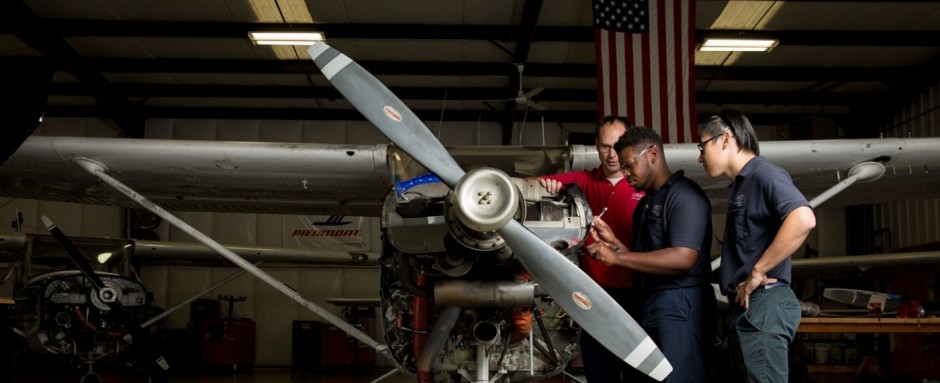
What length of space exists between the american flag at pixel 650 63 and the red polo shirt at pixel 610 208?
532 centimetres

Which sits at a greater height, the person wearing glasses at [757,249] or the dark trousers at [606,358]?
the person wearing glasses at [757,249]

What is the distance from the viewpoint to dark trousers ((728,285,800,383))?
282 cm

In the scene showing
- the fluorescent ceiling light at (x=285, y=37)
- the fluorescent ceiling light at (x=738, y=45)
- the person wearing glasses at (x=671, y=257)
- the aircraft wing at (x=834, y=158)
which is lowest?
the person wearing glasses at (x=671, y=257)

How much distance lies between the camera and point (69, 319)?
8695 mm

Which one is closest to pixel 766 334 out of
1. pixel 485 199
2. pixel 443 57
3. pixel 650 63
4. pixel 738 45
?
pixel 485 199

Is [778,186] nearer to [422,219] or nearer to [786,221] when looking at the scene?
[786,221]

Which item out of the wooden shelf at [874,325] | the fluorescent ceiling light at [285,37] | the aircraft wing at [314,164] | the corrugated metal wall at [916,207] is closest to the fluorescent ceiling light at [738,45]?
the corrugated metal wall at [916,207]

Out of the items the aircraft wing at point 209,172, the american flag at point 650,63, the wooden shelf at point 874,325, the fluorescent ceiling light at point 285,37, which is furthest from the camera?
the fluorescent ceiling light at point 285,37

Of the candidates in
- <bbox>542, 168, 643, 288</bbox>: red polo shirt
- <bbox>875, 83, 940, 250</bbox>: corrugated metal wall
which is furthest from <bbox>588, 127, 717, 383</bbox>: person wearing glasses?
<bbox>875, 83, 940, 250</bbox>: corrugated metal wall

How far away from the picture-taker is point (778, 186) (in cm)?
294

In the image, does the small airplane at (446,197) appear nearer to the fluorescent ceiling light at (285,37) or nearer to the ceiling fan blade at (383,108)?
the ceiling fan blade at (383,108)

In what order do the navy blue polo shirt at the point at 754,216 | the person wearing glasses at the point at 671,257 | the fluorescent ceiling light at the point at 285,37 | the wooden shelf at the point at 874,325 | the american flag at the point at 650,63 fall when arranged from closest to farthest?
the navy blue polo shirt at the point at 754,216, the person wearing glasses at the point at 671,257, the wooden shelf at the point at 874,325, the american flag at the point at 650,63, the fluorescent ceiling light at the point at 285,37

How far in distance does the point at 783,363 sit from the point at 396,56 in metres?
12.3

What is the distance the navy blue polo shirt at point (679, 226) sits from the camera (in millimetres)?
3260
